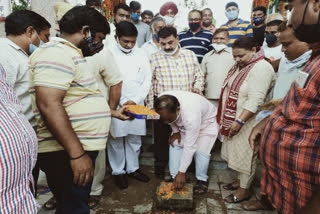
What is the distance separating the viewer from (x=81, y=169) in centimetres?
132

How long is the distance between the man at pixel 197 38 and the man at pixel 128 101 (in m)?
1.19

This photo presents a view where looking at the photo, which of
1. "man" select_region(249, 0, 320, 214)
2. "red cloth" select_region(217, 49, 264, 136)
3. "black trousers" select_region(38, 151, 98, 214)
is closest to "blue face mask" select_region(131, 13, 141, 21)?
"red cloth" select_region(217, 49, 264, 136)

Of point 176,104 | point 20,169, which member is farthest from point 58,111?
point 176,104

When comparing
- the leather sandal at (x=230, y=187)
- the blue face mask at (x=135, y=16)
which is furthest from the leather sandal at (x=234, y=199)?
the blue face mask at (x=135, y=16)

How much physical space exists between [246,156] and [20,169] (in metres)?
2.48

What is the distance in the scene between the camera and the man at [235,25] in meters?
4.30

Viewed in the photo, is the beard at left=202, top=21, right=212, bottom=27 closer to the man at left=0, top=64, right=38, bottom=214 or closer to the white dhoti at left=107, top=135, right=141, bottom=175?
the white dhoti at left=107, top=135, right=141, bottom=175

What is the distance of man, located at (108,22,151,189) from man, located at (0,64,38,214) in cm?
212

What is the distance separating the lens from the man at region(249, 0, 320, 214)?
3.41ft

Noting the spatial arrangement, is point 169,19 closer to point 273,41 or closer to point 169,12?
point 169,12

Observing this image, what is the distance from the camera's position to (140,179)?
3277 mm

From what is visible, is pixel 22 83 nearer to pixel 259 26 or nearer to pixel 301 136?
pixel 301 136

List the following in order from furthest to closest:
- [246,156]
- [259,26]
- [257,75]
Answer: [259,26] → [246,156] → [257,75]

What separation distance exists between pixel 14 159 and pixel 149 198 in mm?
2449
